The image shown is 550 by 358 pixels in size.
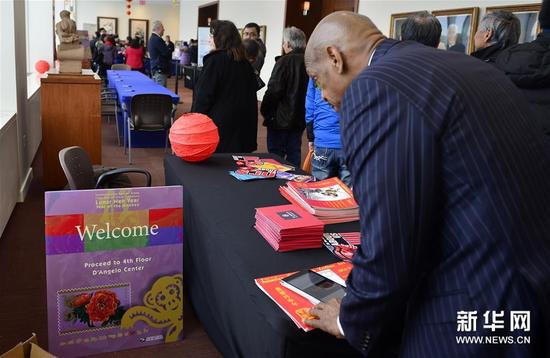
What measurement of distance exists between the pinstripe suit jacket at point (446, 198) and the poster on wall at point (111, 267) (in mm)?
1170

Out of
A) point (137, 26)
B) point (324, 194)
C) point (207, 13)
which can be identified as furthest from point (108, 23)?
point (324, 194)

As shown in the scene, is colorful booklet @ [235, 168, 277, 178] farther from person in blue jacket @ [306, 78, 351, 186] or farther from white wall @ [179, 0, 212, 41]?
white wall @ [179, 0, 212, 41]

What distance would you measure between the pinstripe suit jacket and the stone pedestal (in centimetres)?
382

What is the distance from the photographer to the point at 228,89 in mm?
3320

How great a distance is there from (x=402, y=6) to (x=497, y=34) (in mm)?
5085

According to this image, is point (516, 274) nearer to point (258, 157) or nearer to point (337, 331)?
point (337, 331)

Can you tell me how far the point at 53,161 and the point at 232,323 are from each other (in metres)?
3.00

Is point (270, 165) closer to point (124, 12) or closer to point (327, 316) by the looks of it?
point (327, 316)

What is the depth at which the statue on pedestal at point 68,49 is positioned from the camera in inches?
165

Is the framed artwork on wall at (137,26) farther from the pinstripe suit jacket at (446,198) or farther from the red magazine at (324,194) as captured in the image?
the pinstripe suit jacket at (446,198)

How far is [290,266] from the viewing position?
4.89 ft

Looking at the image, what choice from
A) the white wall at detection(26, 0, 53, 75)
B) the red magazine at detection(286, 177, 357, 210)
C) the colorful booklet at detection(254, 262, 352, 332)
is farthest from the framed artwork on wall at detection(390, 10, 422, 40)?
the colorful booklet at detection(254, 262, 352, 332)

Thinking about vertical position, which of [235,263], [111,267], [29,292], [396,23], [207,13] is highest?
[207,13]

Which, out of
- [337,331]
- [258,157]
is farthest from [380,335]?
[258,157]
